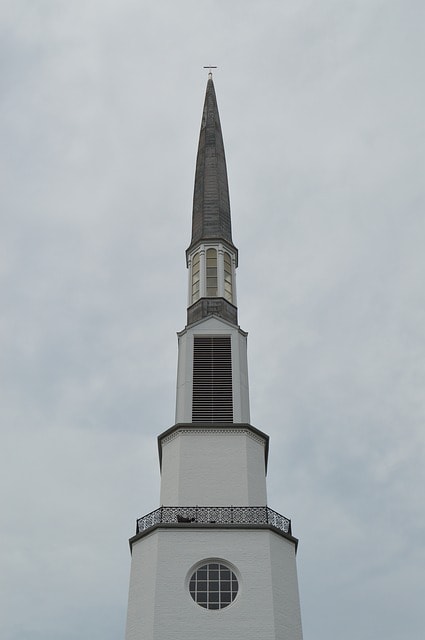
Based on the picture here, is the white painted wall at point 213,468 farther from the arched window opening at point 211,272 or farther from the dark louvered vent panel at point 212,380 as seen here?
the arched window opening at point 211,272

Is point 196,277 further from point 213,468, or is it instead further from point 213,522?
point 213,522

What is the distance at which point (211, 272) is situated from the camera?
46.3 meters

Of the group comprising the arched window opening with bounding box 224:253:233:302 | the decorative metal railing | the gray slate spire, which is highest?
the gray slate spire

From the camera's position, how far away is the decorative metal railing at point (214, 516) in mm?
34375

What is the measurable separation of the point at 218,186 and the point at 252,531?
2464 cm

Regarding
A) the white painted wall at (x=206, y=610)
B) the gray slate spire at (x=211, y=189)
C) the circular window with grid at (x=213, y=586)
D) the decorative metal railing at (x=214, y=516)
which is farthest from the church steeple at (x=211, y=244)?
the circular window with grid at (x=213, y=586)

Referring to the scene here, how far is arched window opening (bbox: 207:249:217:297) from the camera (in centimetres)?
4550

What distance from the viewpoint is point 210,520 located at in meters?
34.4

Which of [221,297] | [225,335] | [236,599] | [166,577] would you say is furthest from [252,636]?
[221,297]

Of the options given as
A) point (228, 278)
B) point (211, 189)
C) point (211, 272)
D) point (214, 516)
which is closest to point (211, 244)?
point (211, 272)

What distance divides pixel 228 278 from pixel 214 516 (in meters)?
16.1

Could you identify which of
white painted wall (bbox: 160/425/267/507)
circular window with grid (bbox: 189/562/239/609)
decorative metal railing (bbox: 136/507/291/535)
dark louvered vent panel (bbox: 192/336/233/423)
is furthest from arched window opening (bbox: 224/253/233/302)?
circular window with grid (bbox: 189/562/239/609)

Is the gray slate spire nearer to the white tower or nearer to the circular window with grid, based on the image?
the white tower

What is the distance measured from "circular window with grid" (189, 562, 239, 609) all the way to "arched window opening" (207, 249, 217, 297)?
1672 cm
